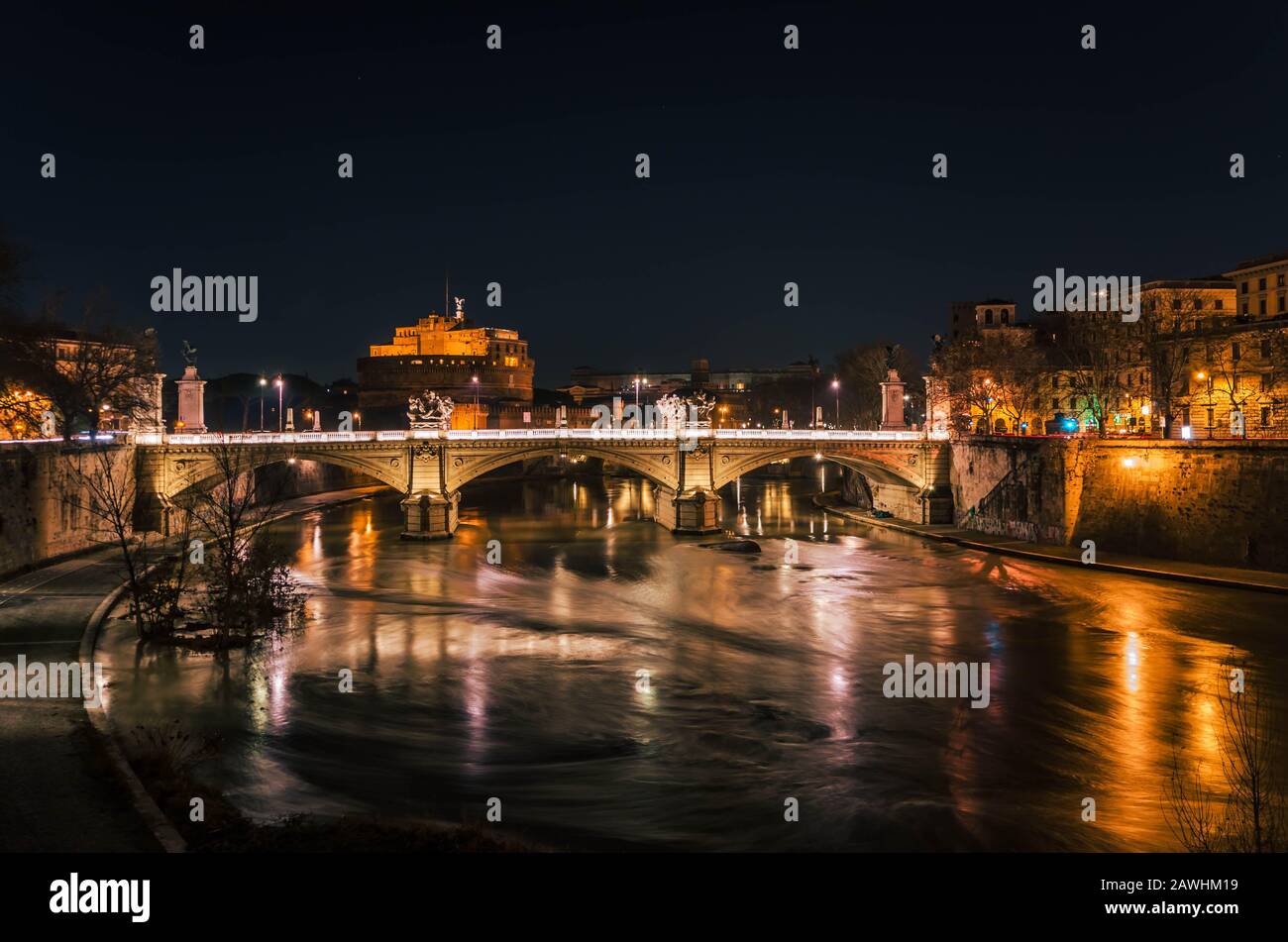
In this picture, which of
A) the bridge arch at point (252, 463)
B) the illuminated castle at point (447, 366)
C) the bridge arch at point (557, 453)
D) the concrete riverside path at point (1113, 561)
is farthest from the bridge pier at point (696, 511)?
the illuminated castle at point (447, 366)

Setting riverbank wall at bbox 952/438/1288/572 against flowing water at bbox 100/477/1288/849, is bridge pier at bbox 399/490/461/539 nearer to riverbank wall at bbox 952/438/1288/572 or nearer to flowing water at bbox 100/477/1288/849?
flowing water at bbox 100/477/1288/849

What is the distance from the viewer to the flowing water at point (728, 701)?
15398 millimetres

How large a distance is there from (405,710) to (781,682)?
29.1 feet

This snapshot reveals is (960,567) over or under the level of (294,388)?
under

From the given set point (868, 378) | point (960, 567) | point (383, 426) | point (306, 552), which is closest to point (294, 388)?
point (383, 426)

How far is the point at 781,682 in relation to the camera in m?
Result: 23.8

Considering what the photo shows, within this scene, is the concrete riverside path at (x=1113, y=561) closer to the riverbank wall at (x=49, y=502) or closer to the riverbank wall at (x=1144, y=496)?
the riverbank wall at (x=1144, y=496)

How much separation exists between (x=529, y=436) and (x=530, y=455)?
1008 mm

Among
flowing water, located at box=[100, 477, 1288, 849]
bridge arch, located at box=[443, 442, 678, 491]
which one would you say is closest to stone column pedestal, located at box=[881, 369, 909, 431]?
bridge arch, located at box=[443, 442, 678, 491]

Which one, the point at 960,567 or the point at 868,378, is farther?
the point at 868,378

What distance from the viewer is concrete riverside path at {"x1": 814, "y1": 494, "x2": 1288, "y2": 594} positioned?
104ft

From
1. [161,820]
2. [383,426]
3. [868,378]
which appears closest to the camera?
[161,820]
